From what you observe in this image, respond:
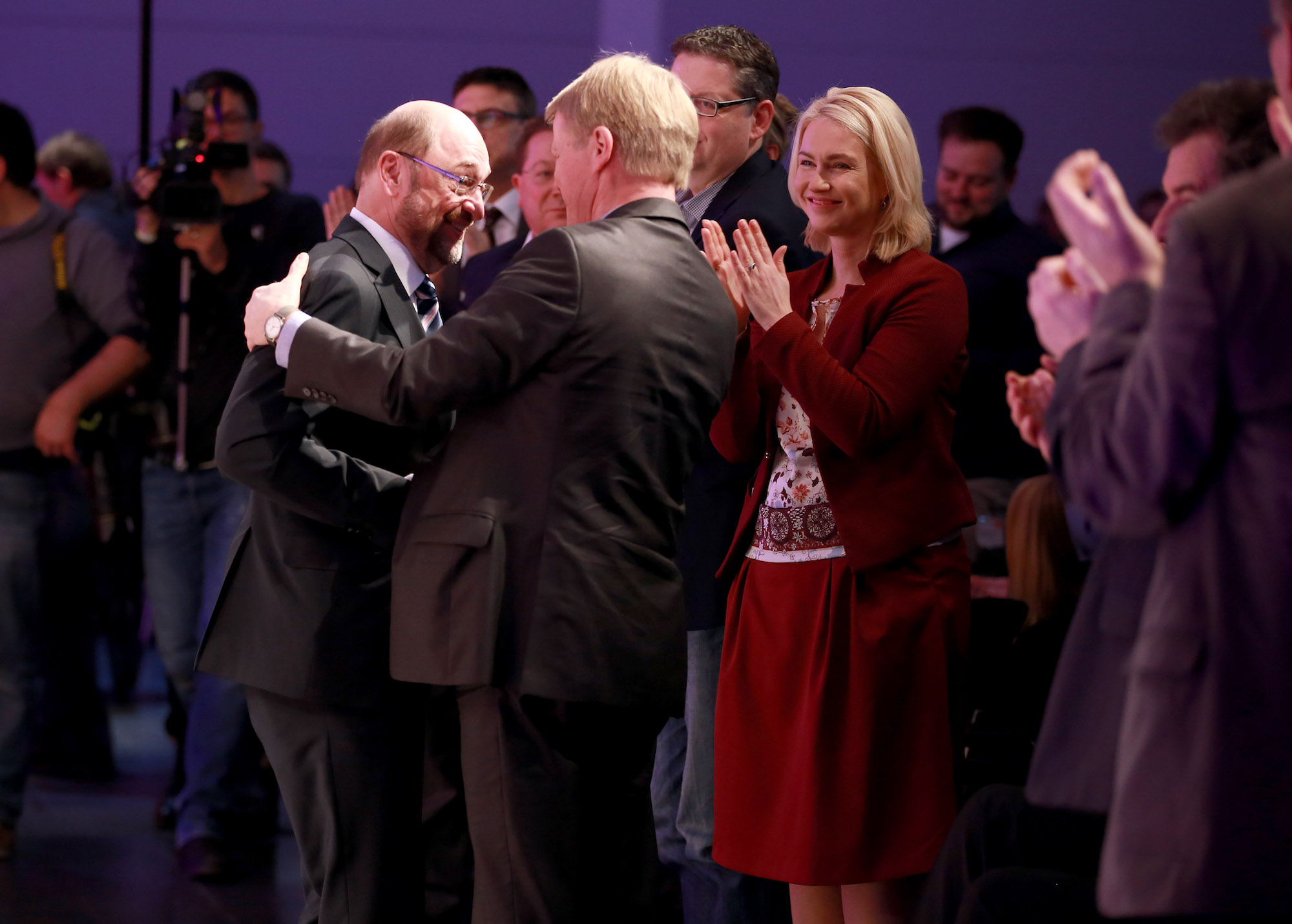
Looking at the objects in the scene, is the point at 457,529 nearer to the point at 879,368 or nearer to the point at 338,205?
the point at 879,368

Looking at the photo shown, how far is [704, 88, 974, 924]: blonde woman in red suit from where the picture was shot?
6.91ft

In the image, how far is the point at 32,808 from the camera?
3.80 metres

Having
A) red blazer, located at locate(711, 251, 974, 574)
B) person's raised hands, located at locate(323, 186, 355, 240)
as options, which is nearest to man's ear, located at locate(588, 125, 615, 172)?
red blazer, located at locate(711, 251, 974, 574)

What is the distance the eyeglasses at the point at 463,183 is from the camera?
6.88ft

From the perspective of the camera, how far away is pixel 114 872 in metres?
3.27

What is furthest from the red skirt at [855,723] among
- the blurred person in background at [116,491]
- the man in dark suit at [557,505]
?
the blurred person in background at [116,491]

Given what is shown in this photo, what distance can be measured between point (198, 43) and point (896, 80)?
2.83 metres

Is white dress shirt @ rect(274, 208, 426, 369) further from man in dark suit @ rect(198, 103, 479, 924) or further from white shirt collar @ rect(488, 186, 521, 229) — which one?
white shirt collar @ rect(488, 186, 521, 229)

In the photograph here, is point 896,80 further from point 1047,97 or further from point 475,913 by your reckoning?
point 475,913

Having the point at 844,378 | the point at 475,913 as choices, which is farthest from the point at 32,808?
the point at 844,378

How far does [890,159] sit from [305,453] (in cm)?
99

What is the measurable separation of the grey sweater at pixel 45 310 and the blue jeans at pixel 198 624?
355mm

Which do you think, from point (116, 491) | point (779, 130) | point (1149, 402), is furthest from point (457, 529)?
point (116, 491)

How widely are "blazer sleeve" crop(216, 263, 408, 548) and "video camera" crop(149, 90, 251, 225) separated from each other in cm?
157
